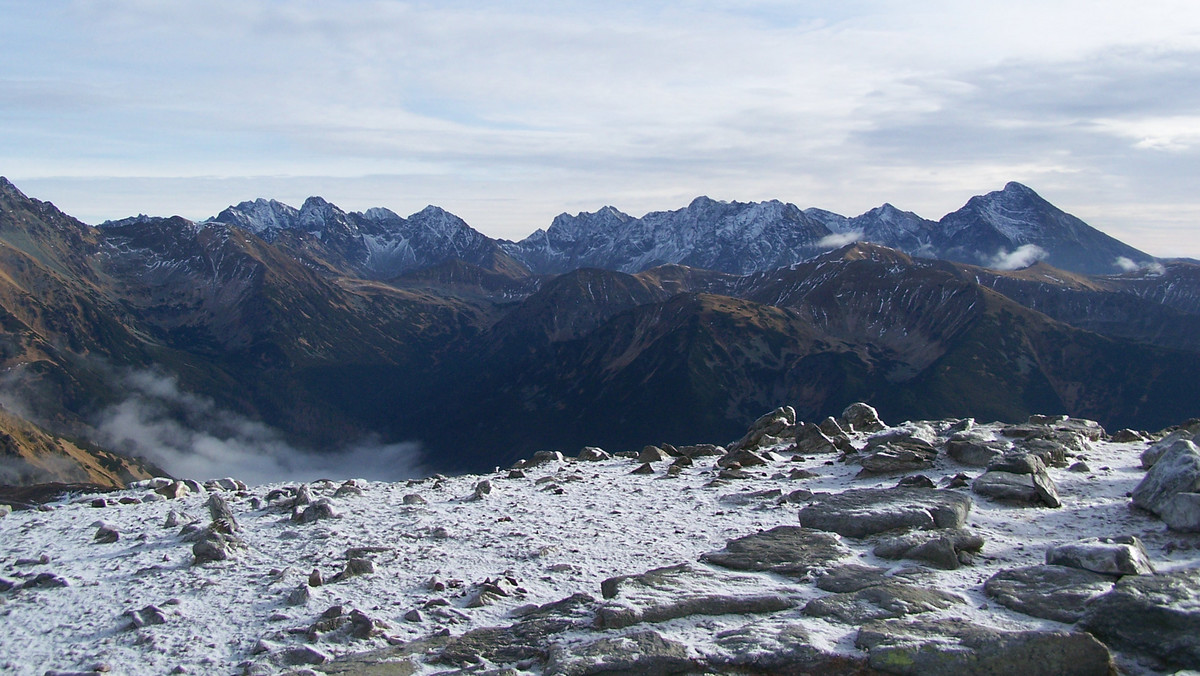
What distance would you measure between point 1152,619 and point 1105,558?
2.92m

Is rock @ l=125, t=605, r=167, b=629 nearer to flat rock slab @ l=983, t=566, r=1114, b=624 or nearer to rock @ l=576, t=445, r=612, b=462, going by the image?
flat rock slab @ l=983, t=566, r=1114, b=624

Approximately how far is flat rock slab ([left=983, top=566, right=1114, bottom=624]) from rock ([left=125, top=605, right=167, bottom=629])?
17.9 metres

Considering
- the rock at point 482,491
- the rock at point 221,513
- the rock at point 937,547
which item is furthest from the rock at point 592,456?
the rock at point 937,547

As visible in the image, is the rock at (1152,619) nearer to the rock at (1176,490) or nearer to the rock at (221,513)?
the rock at (1176,490)

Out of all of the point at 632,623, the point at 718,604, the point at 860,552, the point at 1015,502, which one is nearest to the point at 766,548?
the point at 860,552

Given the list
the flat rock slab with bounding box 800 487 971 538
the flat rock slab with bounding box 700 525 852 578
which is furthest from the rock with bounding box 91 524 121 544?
the flat rock slab with bounding box 800 487 971 538

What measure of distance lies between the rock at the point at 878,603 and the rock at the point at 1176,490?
8.57m

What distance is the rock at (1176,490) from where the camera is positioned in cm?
1977

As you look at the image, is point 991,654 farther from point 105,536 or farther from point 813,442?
point 105,536

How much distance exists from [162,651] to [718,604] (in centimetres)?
1138

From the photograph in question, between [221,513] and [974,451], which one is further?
[974,451]

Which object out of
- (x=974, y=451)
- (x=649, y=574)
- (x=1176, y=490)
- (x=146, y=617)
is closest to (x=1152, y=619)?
(x=1176, y=490)

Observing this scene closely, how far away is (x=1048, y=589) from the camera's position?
15.9 metres

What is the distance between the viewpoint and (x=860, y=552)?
1952cm
